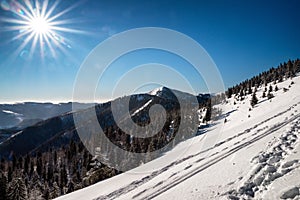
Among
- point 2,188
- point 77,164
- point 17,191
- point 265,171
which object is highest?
point 77,164

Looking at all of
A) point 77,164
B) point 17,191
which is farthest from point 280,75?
point 17,191

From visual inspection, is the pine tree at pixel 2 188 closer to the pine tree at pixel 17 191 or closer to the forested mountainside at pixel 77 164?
the forested mountainside at pixel 77 164

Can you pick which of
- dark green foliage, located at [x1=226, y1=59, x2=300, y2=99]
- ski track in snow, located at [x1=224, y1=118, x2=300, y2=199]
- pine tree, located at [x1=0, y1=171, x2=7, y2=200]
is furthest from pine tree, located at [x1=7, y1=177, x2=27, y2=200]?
dark green foliage, located at [x1=226, y1=59, x2=300, y2=99]

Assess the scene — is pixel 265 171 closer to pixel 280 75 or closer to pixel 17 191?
pixel 17 191

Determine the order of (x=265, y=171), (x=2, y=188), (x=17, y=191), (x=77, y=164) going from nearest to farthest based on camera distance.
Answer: (x=265, y=171) < (x=17, y=191) < (x=2, y=188) < (x=77, y=164)

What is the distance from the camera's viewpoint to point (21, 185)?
134ft

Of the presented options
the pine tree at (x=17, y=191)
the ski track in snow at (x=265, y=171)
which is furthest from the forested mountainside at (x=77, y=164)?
the ski track in snow at (x=265, y=171)

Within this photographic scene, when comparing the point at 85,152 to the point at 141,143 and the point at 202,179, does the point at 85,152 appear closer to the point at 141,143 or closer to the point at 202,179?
the point at 141,143

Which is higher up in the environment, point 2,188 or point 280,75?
point 280,75

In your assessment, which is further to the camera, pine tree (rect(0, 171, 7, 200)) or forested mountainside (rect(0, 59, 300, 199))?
pine tree (rect(0, 171, 7, 200))

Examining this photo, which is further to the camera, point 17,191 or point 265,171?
point 17,191

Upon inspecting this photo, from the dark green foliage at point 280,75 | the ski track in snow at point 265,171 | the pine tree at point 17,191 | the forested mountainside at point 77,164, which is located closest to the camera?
the ski track in snow at point 265,171

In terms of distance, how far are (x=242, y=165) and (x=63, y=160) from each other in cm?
10332

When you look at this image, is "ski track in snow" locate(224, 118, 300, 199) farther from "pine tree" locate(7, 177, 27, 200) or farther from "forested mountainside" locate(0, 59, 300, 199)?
"pine tree" locate(7, 177, 27, 200)
